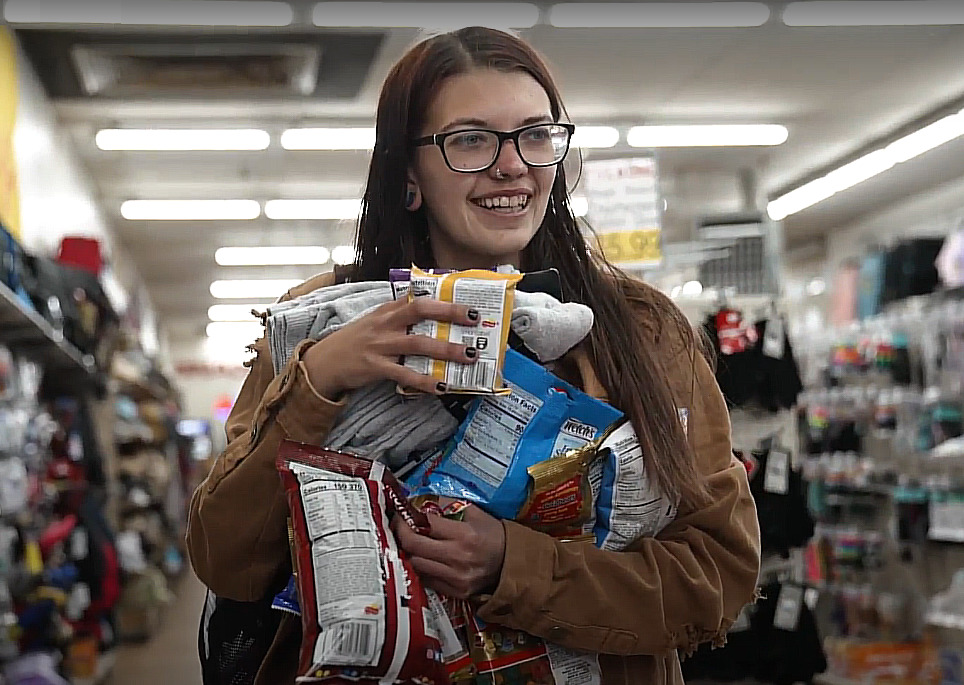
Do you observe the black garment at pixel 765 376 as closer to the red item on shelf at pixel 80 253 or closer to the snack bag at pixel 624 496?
the snack bag at pixel 624 496

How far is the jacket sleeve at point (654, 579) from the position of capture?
40.6 inches

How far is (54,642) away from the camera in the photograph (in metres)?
4.32

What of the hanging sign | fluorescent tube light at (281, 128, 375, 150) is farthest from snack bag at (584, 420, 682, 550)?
fluorescent tube light at (281, 128, 375, 150)

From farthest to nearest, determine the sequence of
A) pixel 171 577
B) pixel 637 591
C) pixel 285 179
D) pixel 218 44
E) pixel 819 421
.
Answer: pixel 171 577 < pixel 285 179 < pixel 819 421 < pixel 218 44 < pixel 637 591

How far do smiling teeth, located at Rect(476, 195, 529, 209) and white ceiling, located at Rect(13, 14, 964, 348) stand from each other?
339cm

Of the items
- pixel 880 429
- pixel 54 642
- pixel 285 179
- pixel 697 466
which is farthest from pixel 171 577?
pixel 697 466

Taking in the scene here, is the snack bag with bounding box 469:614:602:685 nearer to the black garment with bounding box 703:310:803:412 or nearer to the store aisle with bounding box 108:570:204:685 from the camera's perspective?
the black garment with bounding box 703:310:803:412

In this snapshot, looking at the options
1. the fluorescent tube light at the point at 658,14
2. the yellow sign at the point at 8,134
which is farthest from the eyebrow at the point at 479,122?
the fluorescent tube light at the point at 658,14

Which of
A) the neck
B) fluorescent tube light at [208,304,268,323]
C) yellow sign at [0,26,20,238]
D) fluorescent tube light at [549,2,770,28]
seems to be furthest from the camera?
fluorescent tube light at [208,304,268,323]

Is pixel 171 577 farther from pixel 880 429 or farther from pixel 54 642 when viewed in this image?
pixel 880 429

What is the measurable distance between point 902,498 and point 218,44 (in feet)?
14.7

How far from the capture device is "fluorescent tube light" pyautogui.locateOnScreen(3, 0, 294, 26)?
4988mm

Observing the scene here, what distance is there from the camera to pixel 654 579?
107 centimetres

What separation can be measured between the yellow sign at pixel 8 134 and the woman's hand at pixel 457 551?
170 inches
